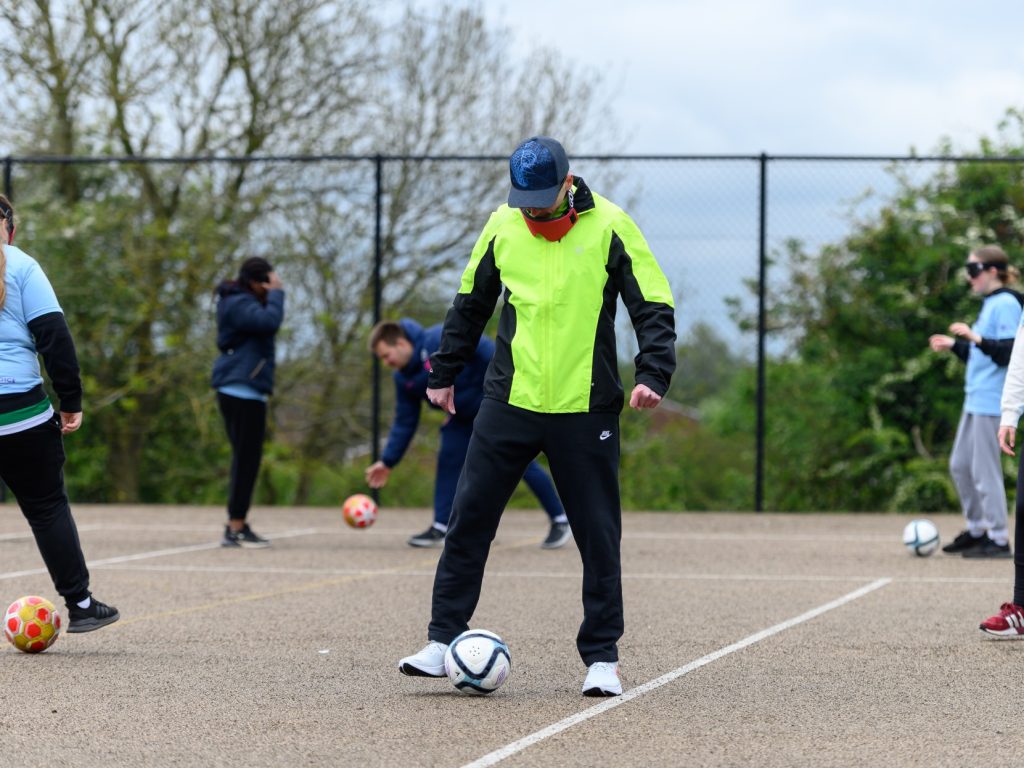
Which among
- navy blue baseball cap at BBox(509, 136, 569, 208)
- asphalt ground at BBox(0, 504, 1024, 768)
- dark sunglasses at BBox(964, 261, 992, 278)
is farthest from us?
dark sunglasses at BBox(964, 261, 992, 278)

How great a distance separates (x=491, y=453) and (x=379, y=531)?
699cm

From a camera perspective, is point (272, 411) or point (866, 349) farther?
point (272, 411)

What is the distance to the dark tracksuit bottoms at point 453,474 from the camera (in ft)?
33.2

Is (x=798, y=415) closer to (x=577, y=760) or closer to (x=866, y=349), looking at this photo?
(x=866, y=349)

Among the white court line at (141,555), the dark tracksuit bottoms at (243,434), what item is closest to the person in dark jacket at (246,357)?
the dark tracksuit bottoms at (243,434)

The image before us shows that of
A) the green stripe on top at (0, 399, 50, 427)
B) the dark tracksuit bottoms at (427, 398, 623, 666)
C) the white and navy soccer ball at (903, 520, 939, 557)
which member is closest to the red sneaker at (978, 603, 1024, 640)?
the dark tracksuit bottoms at (427, 398, 623, 666)

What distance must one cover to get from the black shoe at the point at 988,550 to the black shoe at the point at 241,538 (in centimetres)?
478

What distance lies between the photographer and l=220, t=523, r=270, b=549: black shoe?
10.8 m

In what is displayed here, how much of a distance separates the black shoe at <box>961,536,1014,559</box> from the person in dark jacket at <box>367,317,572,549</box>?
2722 mm

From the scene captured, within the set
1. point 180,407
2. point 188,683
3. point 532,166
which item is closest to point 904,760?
point 532,166

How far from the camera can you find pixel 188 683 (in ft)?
18.4

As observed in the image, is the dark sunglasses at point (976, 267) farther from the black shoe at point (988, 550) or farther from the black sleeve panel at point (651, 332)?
the black sleeve panel at point (651, 332)

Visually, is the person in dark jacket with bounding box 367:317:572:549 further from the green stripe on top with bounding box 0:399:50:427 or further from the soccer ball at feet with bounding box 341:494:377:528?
the green stripe on top with bounding box 0:399:50:427

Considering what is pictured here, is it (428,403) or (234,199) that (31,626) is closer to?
(428,403)
